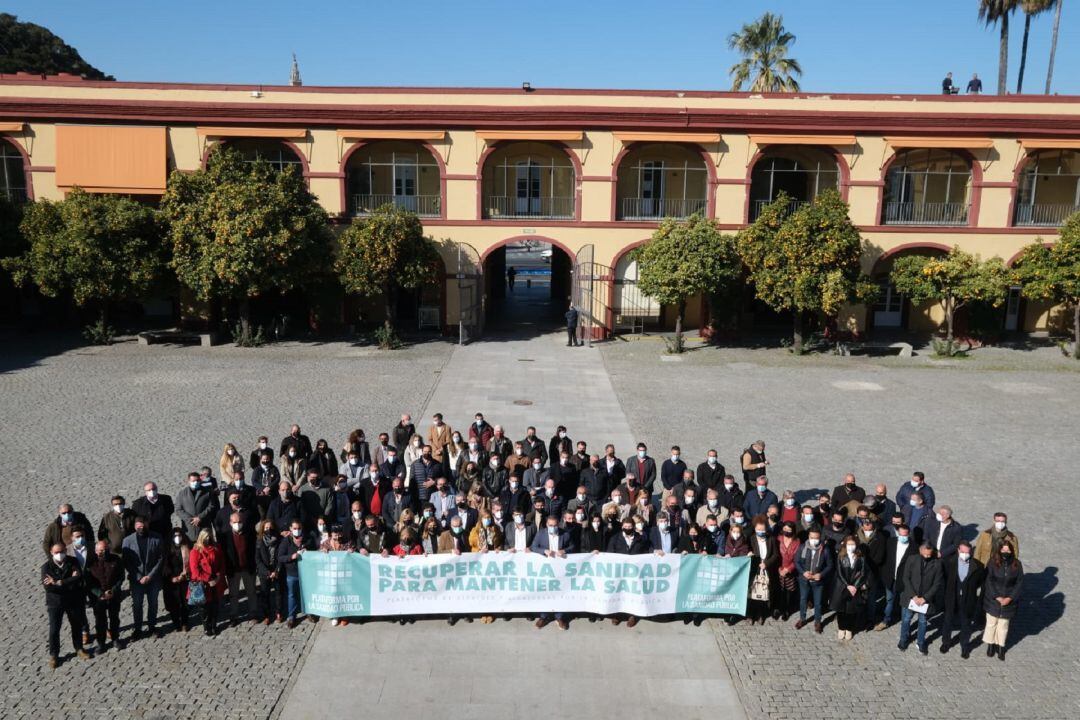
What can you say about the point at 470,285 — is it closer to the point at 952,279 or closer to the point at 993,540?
the point at 952,279

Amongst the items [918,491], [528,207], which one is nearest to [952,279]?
[528,207]

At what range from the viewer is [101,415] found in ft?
60.2

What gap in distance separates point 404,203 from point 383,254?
5.02 metres

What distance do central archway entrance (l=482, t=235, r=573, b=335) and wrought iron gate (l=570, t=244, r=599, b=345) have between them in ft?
2.35

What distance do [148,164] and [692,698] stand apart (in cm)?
2806

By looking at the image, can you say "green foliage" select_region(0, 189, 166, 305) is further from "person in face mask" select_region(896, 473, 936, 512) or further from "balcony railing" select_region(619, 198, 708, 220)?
"person in face mask" select_region(896, 473, 936, 512)

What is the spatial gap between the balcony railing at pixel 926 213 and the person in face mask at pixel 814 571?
24454 millimetres

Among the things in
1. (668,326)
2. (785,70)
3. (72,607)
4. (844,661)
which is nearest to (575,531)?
(844,661)

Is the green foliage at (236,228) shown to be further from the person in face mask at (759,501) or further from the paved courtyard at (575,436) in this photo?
the person in face mask at (759,501)

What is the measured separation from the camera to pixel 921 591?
8984 mm

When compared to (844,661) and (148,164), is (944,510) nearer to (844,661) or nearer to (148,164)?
(844,661)

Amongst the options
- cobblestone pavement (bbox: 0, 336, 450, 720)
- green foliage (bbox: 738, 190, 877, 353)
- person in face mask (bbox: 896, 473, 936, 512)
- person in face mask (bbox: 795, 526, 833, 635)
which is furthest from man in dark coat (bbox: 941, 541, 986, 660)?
green foliage (bbox: 738, 190, 877, 353)

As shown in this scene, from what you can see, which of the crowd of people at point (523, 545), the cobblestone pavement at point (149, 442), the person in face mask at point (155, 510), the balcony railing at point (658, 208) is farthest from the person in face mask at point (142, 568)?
the balcony railing at point (658, 208)

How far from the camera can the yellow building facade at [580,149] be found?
92.8 feet
